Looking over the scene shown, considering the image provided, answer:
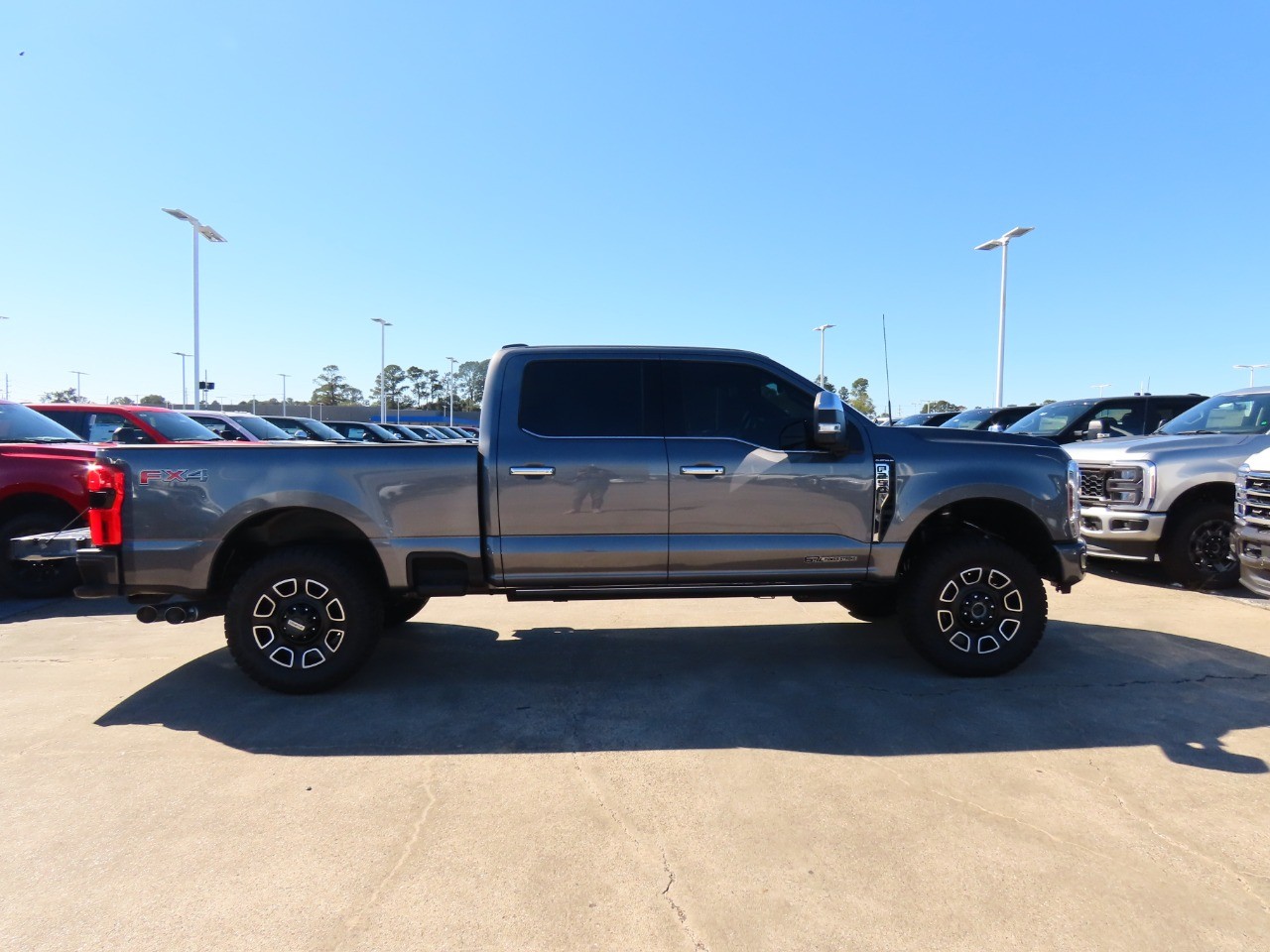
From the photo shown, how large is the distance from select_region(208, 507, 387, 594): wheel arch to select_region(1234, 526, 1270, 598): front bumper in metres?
5.80

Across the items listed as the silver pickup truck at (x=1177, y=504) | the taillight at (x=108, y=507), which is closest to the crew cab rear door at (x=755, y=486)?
the taillight at (x=108, y=507)

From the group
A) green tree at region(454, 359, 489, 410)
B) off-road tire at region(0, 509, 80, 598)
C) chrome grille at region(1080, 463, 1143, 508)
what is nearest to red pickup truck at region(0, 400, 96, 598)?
off-road tire at region(0, 509, 80, 598)

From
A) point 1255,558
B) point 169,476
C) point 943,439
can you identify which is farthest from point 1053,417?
point 169,476

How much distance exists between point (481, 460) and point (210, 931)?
2570 millimetres

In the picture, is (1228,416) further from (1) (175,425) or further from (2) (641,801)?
(1) (175,425)

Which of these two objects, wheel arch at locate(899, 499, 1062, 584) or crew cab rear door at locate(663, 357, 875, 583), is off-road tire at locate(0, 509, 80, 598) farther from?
wheel arch at locate(899, 499, 1062, 584)

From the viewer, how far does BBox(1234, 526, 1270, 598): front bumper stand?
4980mm

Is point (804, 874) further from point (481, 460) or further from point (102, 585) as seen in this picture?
point (102, 585)

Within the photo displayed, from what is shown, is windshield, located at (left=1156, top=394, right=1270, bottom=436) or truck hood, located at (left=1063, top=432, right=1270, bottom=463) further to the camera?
windshield, located at (left=1156, top=394, right=1270, bottom=436)

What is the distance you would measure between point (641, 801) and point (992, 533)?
10.7 ft

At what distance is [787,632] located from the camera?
5.79 m

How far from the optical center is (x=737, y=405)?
4668mm

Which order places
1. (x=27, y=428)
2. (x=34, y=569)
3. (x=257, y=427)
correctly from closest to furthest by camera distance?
(x=34, y=569) < (x=27, y=428) < (x=257, y=427)

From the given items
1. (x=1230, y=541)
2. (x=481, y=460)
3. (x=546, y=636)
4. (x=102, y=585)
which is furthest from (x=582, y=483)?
(x=1230, y=541)
